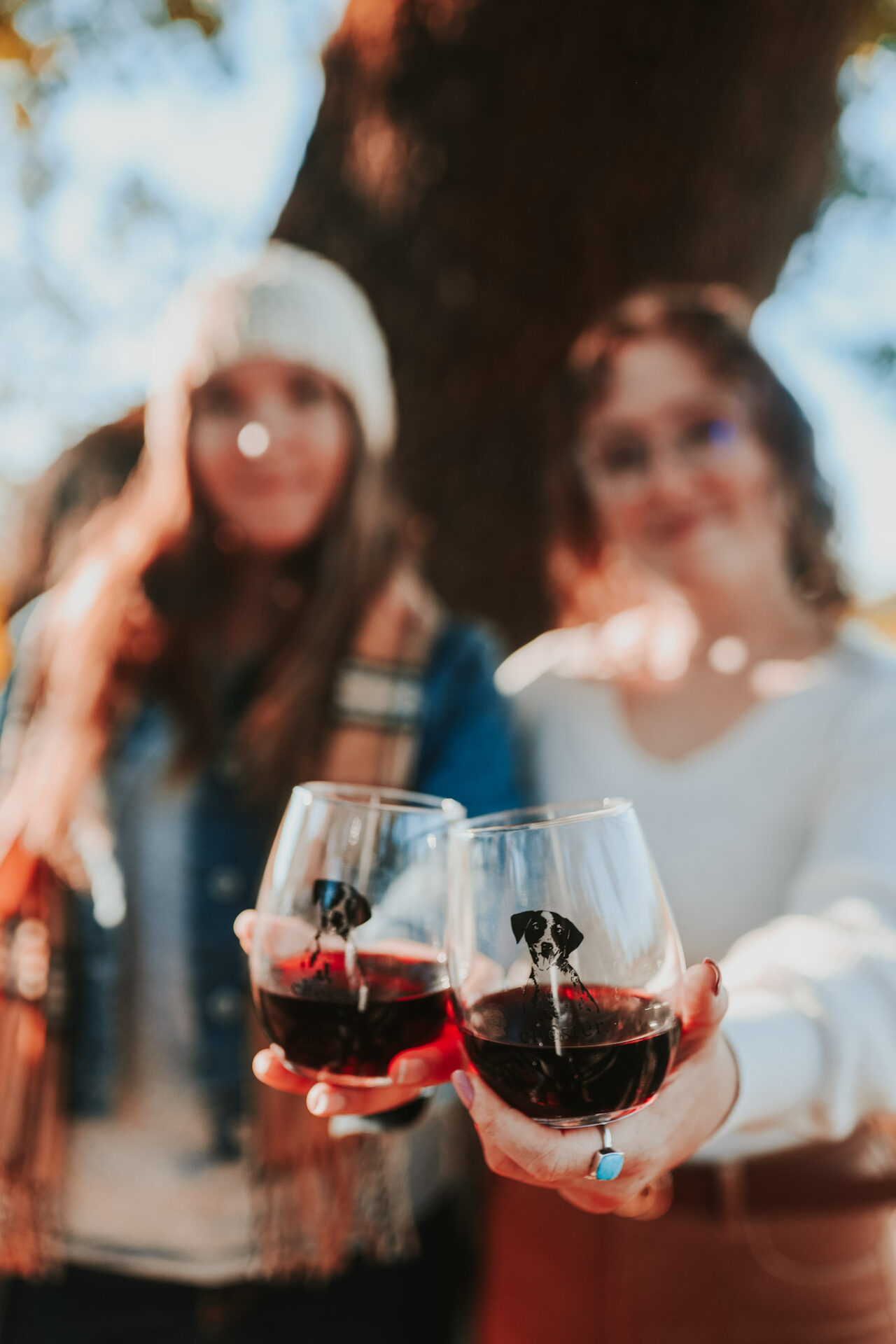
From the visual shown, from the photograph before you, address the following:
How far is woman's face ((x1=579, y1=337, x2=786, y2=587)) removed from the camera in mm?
1825

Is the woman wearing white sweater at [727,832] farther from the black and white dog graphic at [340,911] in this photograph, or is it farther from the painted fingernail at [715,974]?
the black and white dog graphic at [340,911]

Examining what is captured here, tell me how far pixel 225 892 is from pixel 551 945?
1.04m

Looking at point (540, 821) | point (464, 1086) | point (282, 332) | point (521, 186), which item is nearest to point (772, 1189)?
point (464, 1086)

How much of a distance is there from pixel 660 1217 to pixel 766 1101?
0.58 meters

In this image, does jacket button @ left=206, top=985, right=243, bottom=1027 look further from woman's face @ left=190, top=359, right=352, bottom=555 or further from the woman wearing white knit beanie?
woman's face @ left=190, top=359, right=352, bottom=555

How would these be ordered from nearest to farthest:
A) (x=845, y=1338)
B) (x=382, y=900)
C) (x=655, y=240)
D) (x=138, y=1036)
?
(x=382, y=900) < (x=845, y=1338) < (x=138, y=1036) < (x=655, y=240)

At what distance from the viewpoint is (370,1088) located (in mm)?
961

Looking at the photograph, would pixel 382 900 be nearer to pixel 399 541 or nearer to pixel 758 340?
pixel 399 541

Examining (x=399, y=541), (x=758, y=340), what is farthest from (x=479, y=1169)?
(x=758, y=340)

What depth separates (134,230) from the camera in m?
3.88

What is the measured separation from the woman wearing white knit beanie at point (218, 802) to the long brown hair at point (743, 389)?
0.47 meters

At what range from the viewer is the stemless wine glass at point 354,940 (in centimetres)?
90

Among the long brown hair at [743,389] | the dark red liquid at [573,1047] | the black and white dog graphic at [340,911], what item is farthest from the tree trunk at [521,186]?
the dark red liquid at [573,1047]

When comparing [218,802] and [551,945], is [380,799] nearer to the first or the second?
[551,945]
